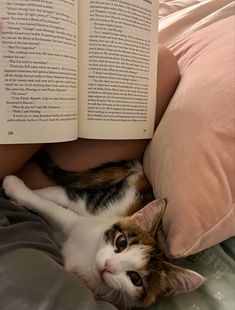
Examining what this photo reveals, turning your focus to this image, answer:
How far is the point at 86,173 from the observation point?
0.84m

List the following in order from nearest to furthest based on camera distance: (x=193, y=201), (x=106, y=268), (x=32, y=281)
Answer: (x=32, y=281)
(x=193, y=201)
(x=106, y=268)

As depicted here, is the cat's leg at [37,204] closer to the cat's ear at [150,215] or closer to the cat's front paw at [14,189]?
the cat's front paw at [14,189]

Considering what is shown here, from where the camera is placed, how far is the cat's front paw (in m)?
0.78

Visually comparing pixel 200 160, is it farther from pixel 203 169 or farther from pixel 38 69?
pixel 38 69

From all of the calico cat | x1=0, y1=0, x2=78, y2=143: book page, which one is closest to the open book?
x1=0, y1=0, x2=78, y2=143: book page

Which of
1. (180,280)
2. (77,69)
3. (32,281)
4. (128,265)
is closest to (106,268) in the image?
(128,265)

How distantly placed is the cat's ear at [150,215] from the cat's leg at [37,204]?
0.15 metres

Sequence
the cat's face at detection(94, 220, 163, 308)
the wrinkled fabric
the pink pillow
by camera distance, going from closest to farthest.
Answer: the wrinkled fabric
the pink pillow
the cat's face at detection(94, 220, 163, 308)

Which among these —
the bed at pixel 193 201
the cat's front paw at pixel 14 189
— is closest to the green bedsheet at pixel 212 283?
the bed at pixel 193 201

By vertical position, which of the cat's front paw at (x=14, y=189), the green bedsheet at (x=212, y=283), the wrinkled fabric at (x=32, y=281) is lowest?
the green bedsheet at (x=212, y=283)

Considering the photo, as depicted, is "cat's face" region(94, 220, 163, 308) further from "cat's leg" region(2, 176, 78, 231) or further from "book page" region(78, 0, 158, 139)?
"book page" region(78, 0, 158, 139)

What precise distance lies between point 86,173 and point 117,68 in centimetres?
23

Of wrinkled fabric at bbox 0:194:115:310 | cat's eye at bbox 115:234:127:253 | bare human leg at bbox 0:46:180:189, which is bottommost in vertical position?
cat's eye at bbox 115:234:127:253

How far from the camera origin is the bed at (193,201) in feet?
1.92
